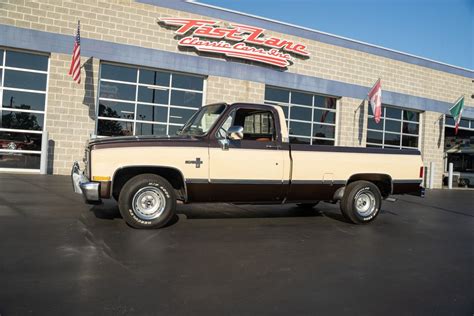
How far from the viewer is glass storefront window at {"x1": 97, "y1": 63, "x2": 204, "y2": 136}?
15.7 m

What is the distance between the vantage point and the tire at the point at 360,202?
26.1ft

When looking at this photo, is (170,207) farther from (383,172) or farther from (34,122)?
(34,122)

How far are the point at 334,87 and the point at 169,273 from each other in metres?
16.9

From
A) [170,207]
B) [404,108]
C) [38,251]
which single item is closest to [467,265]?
[170,207]

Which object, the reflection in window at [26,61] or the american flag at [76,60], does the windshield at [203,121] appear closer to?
the american flag at [76,60]

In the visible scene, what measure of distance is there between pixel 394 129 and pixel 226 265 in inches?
769

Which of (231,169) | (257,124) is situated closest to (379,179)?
(257,124)

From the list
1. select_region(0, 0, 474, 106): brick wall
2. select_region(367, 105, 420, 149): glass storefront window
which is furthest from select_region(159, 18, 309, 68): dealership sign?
select_region(367, 105, 420, 149): glass storefront window

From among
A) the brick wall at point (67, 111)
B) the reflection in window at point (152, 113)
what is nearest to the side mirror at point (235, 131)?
the brick wall at point (67, 111)

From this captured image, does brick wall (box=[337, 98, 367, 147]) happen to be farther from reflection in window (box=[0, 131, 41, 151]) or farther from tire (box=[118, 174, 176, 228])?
tire (box=[118, 174, 176, 228])

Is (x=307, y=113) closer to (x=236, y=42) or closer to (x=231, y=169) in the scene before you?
(x=236, y=42)

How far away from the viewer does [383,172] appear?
26.9 ft

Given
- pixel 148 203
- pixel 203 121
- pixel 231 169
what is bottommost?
pixel 148 203

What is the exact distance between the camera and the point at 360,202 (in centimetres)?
820
